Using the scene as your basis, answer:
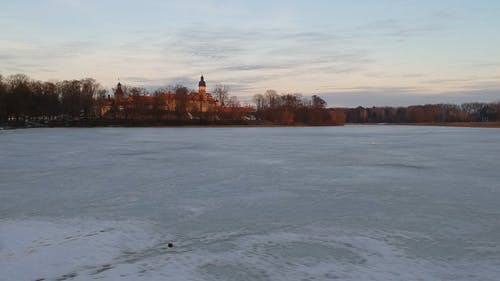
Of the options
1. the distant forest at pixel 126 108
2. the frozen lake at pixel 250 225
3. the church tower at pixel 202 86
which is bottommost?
the frozen lake at pixel 250 225

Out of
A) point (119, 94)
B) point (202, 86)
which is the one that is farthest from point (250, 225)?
point (202, 86)

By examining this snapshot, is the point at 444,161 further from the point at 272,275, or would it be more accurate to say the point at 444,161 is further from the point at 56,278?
the point at 56,278

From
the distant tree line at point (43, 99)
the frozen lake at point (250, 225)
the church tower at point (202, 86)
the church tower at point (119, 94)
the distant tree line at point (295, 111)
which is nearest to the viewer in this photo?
the frozen lake at point (250, 225)

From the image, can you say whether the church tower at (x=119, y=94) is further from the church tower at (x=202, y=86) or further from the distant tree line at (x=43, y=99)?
the church tower at (x=202, y=86)

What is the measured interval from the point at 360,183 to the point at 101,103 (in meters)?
68.0

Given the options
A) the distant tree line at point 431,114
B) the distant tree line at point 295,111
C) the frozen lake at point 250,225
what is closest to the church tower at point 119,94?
the distant tree line at point 295,111

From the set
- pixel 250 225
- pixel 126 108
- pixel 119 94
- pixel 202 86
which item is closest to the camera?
pixel 250 225

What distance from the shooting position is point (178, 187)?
1006cm

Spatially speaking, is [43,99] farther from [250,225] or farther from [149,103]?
[250,225]

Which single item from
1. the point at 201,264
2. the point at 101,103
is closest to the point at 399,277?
the point at 201,264

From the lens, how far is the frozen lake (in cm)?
492

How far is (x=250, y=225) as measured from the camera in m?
6.77

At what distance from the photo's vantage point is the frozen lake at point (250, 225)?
4918 millimetres

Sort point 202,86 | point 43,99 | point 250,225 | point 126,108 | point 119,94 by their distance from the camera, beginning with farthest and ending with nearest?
point 202,86 → point 119,94 → point 126,108 → point 43,99 → point 250,225
